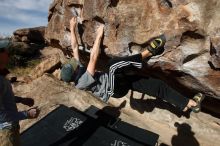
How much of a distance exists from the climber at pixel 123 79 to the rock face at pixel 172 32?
180mm

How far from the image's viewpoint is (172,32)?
205 inches

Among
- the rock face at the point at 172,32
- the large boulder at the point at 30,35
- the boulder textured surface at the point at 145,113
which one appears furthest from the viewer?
the large boulder at the point at 30,35

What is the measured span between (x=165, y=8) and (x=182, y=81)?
50.5 inches

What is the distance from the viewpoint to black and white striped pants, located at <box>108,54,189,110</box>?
5.35m

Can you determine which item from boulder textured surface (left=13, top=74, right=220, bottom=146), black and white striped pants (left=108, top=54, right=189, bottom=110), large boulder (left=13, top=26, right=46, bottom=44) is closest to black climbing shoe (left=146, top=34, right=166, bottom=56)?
black and white striped pants (left=108, top=54, right=189, bottom=110)

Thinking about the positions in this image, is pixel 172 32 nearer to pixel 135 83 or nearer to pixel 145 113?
pixel 135 83

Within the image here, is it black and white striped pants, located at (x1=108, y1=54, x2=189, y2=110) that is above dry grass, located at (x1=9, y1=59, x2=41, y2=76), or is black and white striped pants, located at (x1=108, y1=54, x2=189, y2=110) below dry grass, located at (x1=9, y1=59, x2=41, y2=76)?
above

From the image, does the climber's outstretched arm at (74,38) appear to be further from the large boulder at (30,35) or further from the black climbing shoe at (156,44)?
the large boulder at (30,35)

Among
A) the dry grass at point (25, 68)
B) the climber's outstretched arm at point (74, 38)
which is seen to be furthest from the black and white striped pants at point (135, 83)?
the dry grass at point (25, 68)

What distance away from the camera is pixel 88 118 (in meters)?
6.39

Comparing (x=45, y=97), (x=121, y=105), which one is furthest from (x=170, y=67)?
(x=45, y=97)

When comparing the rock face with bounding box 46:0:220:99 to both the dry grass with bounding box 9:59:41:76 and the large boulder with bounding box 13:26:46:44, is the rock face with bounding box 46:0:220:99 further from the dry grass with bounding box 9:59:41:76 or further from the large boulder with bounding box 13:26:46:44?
the large boulder with bounding box 13:26:46:44

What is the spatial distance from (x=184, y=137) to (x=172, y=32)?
2.41 m

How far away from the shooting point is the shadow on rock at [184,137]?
21.3ft
